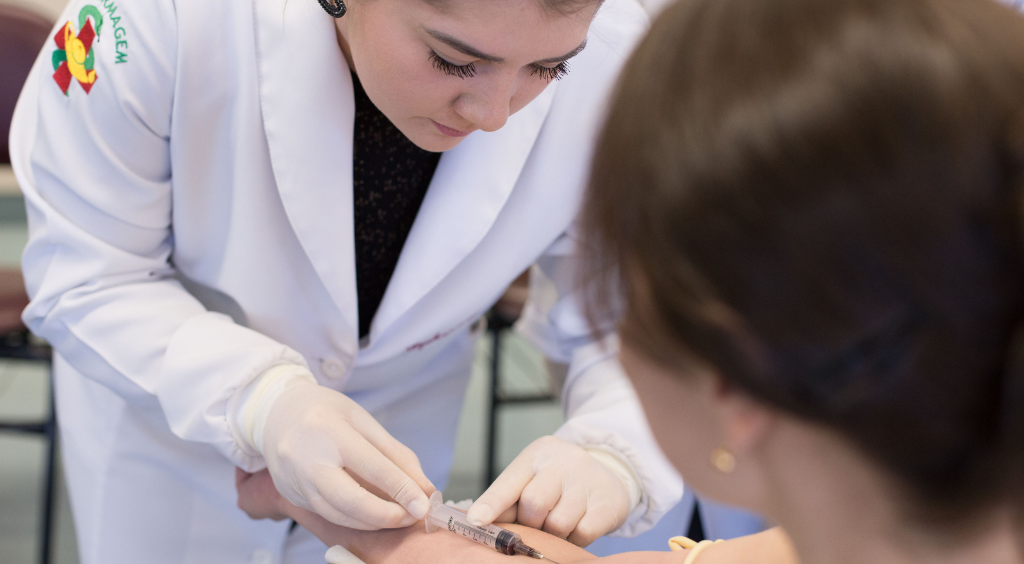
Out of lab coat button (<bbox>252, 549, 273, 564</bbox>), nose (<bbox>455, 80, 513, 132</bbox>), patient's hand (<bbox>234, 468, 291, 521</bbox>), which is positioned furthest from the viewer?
lab coat button (<bbox>252, 549, 273, 564</bbox>)

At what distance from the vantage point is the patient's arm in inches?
30.3

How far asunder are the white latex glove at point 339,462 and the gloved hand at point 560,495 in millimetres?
90

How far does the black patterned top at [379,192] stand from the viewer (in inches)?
44.7

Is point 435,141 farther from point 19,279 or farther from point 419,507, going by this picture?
point 19,279

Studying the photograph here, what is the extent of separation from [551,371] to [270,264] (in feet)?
2.02

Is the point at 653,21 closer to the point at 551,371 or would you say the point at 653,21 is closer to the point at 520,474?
the point at 520,474

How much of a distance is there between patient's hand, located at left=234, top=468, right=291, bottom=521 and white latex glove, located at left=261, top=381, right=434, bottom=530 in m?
0.10

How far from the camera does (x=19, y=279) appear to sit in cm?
183

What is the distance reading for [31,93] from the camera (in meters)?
1.11

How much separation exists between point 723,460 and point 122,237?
2.77 feet

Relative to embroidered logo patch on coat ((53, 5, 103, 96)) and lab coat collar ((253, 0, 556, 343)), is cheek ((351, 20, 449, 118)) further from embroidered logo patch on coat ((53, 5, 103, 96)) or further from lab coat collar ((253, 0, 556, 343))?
embroidered logo patch on coat ((53, 5, 103, 96))

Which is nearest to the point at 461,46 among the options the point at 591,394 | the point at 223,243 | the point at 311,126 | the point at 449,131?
the point at 449,131

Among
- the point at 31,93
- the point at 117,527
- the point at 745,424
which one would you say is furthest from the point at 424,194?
the point at 745,424

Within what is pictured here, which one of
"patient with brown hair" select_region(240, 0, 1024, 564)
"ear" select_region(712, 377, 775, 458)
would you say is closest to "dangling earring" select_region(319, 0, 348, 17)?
"patient with brown hair" select_region(240, 0, 1024, 564)
